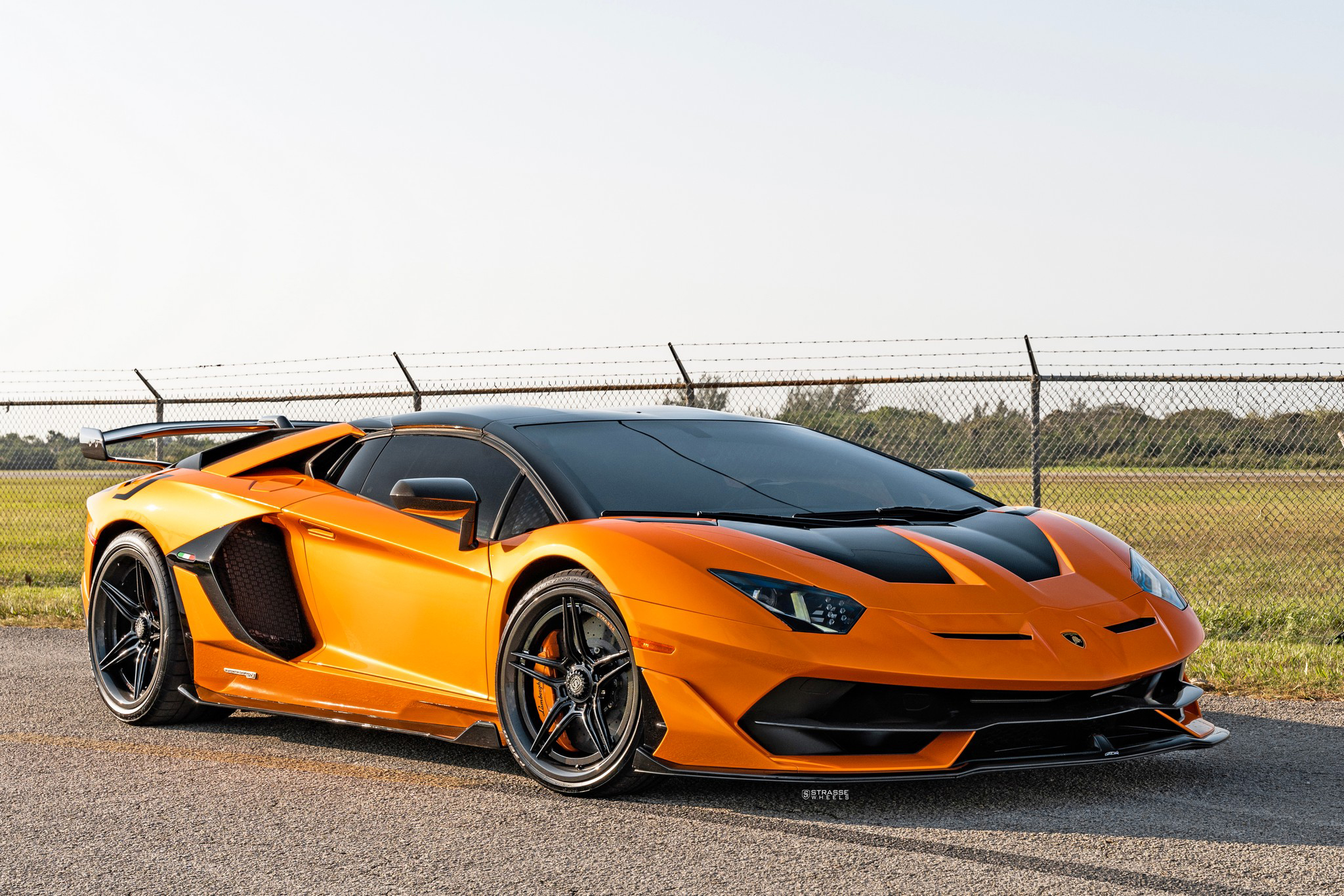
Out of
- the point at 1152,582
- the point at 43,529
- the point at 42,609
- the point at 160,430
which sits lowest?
the point at 43,529

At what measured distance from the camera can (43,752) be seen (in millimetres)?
4887

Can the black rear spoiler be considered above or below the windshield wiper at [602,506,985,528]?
below

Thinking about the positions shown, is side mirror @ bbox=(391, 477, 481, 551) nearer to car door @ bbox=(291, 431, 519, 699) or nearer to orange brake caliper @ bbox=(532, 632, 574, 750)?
car door @ bbox=(291, 431, 519, 699)

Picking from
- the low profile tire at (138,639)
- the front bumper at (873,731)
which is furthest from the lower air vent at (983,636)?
the low profile tire at (138,639)

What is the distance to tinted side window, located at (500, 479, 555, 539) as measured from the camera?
4.39 meters

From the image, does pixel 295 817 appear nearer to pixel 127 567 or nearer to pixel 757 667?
pixel 757 667

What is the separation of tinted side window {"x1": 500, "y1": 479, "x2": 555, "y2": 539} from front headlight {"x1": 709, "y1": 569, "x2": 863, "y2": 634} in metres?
0.89

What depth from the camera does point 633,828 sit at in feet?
12.1

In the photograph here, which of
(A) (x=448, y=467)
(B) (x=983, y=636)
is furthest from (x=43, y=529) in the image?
(B) (x=983, y=636)

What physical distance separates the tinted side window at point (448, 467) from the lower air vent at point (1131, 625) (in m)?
2.04

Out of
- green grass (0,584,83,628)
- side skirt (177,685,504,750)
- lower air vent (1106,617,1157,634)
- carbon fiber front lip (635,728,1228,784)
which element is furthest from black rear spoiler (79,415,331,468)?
lower air vent (1106,617,1157,634)

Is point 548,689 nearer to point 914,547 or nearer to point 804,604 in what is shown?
point 804,604

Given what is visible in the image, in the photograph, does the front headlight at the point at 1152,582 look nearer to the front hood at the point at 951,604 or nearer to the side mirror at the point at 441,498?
the front hood at the point at 951,604

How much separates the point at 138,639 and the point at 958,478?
3.56 m
